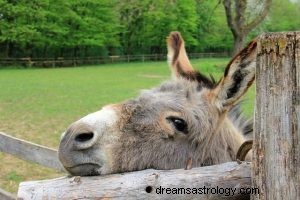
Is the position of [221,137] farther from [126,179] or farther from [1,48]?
[1,48]

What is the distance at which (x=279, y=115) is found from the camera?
1.87m

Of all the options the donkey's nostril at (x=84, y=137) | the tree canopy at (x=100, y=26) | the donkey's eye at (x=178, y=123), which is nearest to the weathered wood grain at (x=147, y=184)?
the donkey's nostril at (x=84, y=137)

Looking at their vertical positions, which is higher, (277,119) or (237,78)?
(237,78)

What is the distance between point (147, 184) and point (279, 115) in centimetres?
71

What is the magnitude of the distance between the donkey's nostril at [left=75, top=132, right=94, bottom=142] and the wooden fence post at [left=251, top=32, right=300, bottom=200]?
2.87 feet

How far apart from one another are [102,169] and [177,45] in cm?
137

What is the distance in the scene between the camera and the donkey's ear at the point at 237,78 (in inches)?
90.0

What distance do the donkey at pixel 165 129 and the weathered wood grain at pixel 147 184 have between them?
124 mm

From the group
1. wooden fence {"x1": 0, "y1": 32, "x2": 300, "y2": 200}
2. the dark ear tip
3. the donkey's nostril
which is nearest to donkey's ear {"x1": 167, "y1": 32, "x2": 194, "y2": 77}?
the dark ear tip

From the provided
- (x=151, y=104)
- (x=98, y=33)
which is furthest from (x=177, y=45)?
(x=98, y=33)

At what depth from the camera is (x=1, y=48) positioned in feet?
164

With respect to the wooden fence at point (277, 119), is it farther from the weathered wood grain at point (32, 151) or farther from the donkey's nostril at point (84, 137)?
the weathered wood grain at point (32, 151)

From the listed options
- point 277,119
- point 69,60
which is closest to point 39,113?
point 277,119

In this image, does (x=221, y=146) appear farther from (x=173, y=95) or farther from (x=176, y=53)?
(x=176, y=53)
